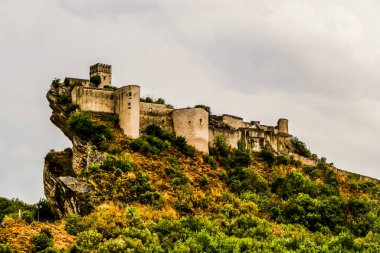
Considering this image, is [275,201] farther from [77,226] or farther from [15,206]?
[15,206]

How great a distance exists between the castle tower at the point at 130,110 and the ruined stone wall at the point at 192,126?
146 inches

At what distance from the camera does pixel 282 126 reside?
267 ft

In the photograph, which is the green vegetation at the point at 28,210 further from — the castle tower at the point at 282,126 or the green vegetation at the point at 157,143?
the castle tower at the point at 282,126

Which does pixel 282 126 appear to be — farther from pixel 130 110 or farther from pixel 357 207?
pixel 130 110

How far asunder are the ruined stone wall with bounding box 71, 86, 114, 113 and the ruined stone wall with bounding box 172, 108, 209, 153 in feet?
16.7

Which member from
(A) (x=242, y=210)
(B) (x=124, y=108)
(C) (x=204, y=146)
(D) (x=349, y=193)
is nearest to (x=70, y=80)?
(B) (x=124, y=108)

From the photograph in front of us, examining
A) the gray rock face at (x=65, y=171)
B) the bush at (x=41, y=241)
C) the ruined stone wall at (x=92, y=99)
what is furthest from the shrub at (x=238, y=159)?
the bush at (x=41, y=241)

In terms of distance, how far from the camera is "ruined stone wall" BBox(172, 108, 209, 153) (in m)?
70.1

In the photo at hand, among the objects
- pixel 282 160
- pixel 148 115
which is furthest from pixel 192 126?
pixel 282 160

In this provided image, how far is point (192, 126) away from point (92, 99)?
751cm

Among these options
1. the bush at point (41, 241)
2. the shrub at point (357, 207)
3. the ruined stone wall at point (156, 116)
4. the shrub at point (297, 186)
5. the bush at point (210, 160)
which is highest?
the ruined stone wall at point (156, 116)

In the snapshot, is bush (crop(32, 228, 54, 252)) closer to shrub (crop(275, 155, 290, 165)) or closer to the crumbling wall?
the crumbling wall

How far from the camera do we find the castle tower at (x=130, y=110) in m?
67.4

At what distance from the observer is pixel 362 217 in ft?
222
